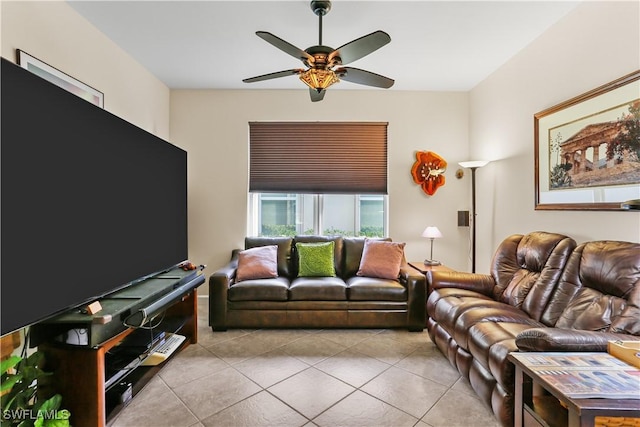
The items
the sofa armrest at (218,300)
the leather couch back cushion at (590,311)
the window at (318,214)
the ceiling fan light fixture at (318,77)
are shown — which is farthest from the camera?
the window at (318,214)

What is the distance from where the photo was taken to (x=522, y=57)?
2.94m

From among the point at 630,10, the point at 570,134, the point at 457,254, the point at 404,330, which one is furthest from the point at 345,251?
the point at 630,10

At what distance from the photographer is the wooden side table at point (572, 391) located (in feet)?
3.66

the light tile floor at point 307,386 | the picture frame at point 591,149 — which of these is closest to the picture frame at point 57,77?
the light tile floor at point 307,386

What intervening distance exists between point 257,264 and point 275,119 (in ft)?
6.45

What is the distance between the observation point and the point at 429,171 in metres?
3.92

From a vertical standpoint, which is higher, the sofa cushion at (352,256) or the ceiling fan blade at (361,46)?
the ceiling fan blade at (361,46)

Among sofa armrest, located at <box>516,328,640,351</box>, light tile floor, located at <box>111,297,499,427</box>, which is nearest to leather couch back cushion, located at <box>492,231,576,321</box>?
sofa armrest, located at <box>516,328,640,351</box>

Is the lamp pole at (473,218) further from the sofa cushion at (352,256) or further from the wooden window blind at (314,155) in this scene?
the sofa cushion at (352,256)

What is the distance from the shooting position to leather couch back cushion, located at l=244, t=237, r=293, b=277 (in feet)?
11.6

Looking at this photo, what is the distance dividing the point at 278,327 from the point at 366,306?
0.93 m

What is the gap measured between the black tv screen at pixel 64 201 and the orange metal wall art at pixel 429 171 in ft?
10.2

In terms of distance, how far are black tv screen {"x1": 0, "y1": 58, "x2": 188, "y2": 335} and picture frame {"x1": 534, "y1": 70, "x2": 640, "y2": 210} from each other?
3.29 metres

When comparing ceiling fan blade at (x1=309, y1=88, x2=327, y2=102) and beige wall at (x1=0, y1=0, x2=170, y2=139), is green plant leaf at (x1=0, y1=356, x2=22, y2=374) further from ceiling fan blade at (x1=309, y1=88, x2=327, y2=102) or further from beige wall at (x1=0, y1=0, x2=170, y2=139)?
ceiling fan blade at (x1=309, y1=88, x2=327, y2=102)
